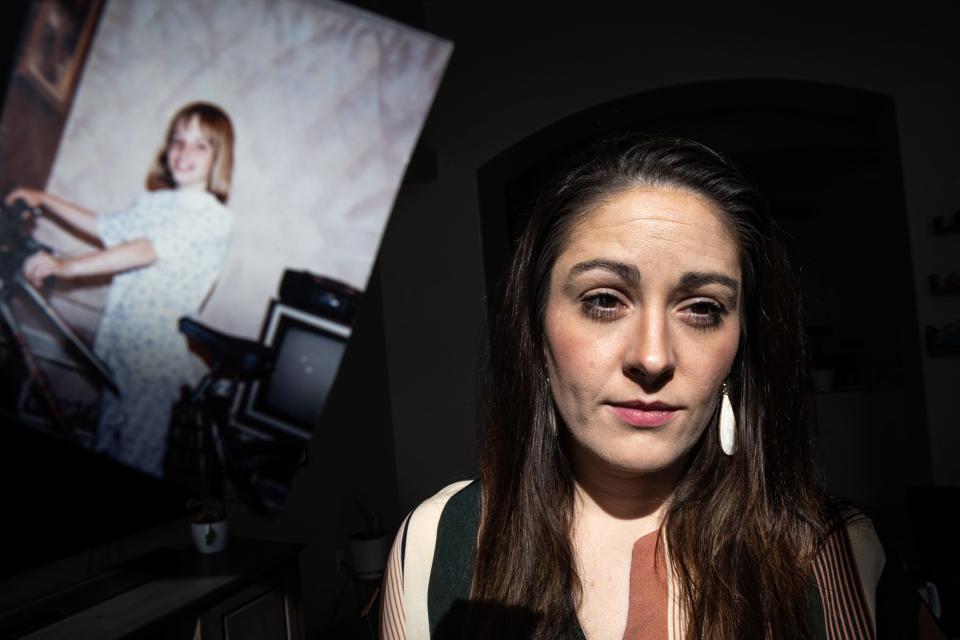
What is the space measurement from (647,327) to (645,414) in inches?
4.5

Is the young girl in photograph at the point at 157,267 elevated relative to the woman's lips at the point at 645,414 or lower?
elevated

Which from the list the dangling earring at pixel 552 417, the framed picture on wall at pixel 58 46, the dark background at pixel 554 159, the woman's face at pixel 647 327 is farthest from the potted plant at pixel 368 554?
the woman's face at pixel 647 327

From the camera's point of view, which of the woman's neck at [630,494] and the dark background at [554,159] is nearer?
the woman's neck at [630,494]

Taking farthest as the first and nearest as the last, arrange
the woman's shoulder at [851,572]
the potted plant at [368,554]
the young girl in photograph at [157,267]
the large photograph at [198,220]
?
the potted plant at [368,554]
the young girl in photograph at [157,267]
the large photograph at [198,220]
the woman's shoulder at [851,572]

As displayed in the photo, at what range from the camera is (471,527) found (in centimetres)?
99

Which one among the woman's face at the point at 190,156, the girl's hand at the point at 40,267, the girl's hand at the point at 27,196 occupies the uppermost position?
the woman's face at the point at 190,156

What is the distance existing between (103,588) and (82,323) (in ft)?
2.67

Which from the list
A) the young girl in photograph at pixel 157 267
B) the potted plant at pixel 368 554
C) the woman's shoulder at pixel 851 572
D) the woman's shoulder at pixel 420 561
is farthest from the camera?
the potted plant at pixel 368 554

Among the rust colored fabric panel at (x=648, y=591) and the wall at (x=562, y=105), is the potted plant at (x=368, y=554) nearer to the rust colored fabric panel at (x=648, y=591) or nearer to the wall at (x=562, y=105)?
the wall at (x=562, y=105)

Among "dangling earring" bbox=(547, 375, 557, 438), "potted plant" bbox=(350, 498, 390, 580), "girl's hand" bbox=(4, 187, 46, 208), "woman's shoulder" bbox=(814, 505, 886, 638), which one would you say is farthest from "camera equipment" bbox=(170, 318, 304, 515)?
"woman's shoulder" bbox=(814, 505, 886, 638)

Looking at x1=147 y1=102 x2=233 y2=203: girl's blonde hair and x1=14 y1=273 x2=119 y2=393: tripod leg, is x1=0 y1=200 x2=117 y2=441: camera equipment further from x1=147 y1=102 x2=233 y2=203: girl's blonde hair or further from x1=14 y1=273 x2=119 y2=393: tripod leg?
x1=147 y1=102 x2=233 y2=203: girl's blonde hair

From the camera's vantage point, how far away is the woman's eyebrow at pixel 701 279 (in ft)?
2.82

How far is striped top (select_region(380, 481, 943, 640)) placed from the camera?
83 cm

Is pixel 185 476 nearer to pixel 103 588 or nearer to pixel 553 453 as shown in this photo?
pixel 103 588
